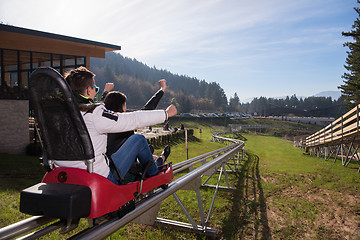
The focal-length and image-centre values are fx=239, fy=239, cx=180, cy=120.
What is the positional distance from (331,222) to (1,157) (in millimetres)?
15752

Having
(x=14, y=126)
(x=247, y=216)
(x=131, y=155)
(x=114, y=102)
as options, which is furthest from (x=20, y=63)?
(x=131, y=155)

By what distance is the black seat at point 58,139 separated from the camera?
6.27 ft

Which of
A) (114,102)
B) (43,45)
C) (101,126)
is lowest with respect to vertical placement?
(101,126)

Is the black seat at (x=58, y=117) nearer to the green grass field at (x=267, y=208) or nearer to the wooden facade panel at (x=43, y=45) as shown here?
the green grass field at (x=267, y=208)

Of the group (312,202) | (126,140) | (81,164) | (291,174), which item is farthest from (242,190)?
(81,164)

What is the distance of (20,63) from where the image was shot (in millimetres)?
17094

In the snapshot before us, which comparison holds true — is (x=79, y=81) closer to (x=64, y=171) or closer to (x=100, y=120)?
(x=100, y=120)

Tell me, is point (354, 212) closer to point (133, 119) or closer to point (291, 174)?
point (291, 174)

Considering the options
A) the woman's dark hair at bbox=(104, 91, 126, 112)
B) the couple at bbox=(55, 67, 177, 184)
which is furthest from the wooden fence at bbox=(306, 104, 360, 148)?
the couple at bbox=(55, 67, 177, 184)

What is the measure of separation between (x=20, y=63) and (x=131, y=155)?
60.8 ft

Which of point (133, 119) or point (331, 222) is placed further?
point (331, 222)

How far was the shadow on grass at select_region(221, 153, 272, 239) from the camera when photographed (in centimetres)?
495

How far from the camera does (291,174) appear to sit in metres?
11.0

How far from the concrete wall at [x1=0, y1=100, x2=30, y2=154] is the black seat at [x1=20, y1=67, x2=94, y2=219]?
16727 millimetres
